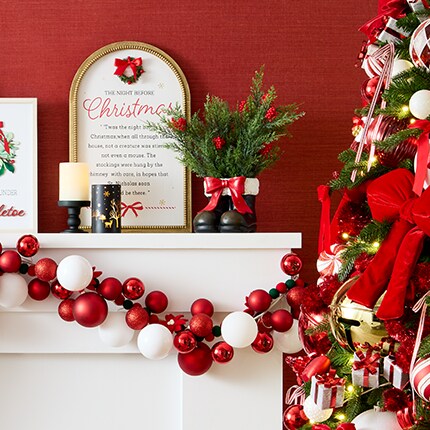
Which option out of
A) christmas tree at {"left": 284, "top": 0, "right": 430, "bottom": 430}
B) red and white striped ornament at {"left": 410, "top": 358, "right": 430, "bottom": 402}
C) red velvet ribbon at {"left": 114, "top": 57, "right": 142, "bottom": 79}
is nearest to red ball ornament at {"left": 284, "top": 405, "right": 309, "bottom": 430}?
christmas tree at {"left": 284, "top": 0, "right": 430, "bottom": 430}

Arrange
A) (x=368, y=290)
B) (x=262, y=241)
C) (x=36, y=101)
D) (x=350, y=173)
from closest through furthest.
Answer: (x=368, y=290) → (x=350, y=173) → (x=262, y=241) → (x=36, y=101)

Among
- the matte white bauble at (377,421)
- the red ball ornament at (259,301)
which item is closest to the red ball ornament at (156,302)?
the red ball ornament at (259,301)

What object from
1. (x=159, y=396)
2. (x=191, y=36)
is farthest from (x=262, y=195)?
(x=159, y=396)

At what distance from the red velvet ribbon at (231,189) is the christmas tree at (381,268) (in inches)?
14.1

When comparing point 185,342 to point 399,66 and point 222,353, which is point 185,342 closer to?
point 222,353

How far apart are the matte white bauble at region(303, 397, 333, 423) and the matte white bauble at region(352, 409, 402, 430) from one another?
75mm

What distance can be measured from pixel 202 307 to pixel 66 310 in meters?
0.34

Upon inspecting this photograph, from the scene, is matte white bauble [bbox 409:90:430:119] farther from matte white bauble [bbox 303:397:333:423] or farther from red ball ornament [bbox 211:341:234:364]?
red ball ornament [bbox 211:341:234:364]

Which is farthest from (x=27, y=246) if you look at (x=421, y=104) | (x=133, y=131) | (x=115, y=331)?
(x=421, y=104)

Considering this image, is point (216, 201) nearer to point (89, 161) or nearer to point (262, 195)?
point (262, 195)

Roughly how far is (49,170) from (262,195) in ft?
2.12

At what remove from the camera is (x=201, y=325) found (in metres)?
1.84

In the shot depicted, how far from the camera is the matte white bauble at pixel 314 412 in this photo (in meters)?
1.53

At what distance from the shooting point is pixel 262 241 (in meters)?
1.91
